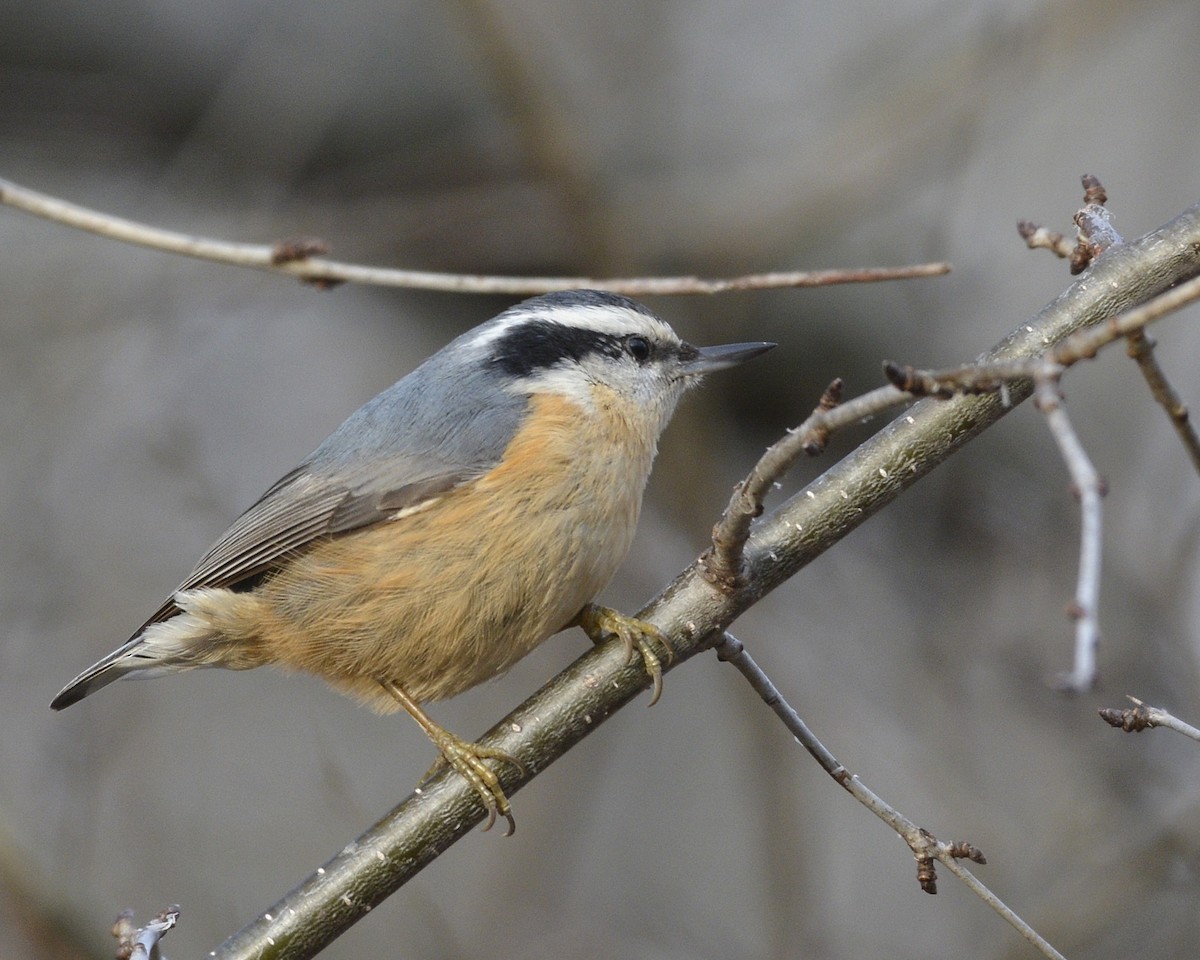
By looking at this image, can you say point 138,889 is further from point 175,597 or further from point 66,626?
point 175,597

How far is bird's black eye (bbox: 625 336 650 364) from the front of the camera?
3.37 m

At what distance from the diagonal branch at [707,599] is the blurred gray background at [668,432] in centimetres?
193

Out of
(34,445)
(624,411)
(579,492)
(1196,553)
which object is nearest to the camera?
(579,492)

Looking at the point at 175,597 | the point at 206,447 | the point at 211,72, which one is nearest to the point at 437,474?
the point at 175,597

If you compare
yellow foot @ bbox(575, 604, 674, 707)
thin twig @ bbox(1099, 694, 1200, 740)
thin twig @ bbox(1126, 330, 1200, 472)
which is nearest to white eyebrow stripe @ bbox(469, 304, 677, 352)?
yellow foot @ bbox(575, 604, 674, 707)

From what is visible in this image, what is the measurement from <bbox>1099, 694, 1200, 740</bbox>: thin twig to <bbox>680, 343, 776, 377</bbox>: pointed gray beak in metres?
1.45

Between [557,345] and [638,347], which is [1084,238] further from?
[557,345]

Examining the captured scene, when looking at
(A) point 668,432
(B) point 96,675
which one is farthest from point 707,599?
(A) point 668,432

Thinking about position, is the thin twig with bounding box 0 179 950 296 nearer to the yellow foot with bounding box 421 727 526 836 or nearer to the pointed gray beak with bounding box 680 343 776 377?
the yellow foot with bounding box 421 727 526 836

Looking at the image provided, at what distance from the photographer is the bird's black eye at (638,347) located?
337 centimetres

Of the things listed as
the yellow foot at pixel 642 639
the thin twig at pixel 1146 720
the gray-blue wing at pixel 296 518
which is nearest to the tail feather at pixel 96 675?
the gray-blue wing at pixel 296 518

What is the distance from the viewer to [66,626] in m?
4.98

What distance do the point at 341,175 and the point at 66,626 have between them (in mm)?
2180

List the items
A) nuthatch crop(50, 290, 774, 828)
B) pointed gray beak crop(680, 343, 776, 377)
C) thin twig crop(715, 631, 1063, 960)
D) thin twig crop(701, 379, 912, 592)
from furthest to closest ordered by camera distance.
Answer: pointed gray beak crop(680, 343, 776, 377)
nuthatch crop(50, 290, 774, 828)
thin twig crop(715, 631, 1063, 960)
thin twig crop(701, 379, 912, 592)
